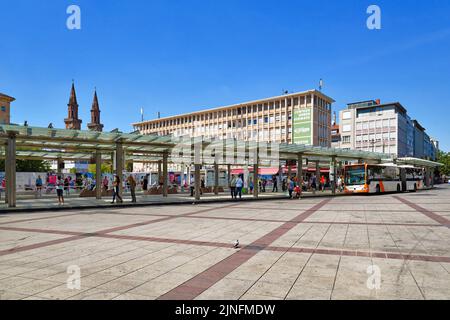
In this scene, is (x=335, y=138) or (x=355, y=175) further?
(x=335, y=138)

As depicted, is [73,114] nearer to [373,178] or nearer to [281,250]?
[373,178]

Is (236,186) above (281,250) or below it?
above

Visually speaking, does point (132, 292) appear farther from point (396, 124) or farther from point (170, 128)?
point (170, 128)

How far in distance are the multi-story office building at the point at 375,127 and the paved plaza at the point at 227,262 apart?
7780 centimetres

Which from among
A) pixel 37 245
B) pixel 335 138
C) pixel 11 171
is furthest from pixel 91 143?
pixel 335 138

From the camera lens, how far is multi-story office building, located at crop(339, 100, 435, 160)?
262ft

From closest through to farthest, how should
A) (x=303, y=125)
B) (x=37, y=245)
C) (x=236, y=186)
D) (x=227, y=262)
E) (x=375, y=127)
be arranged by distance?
(x=227, y=262) < (x=37, y=245) < (x=236, y=186) < (x=303, y=125) < (x=375, y=127)

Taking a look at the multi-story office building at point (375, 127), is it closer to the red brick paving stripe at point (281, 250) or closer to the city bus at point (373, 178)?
the city bus at point (373, 178)

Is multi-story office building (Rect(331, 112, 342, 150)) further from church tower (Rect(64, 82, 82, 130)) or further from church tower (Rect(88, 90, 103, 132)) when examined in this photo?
church tower (Rect(64, 82, 82, 130))

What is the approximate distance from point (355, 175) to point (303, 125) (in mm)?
6023

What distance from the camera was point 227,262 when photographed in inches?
226

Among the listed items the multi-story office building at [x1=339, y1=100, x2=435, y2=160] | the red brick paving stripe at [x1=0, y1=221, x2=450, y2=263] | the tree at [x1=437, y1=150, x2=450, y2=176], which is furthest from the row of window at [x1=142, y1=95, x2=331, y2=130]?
the red brick paving stripe at [x1=0, y1=221, x2=450, y2=263]
